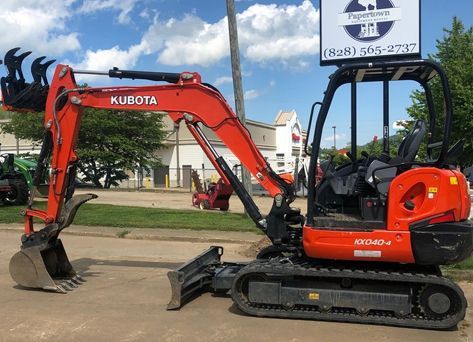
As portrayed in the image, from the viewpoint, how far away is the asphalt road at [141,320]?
521cm

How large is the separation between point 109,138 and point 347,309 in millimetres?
31906

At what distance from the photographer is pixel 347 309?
5.69 m

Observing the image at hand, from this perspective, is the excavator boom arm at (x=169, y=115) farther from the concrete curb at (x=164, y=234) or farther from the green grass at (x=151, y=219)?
the green grass at (x=151, y=219)

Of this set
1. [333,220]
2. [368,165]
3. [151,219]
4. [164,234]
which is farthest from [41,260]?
[151,219]

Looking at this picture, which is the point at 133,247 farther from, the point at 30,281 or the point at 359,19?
the point at 359,19

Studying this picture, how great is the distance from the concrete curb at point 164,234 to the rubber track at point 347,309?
5.39m

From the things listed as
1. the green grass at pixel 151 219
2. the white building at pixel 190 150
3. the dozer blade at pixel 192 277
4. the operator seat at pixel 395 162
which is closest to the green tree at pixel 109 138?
the white building at pixel 190 150

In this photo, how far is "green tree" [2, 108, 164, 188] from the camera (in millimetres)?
35719

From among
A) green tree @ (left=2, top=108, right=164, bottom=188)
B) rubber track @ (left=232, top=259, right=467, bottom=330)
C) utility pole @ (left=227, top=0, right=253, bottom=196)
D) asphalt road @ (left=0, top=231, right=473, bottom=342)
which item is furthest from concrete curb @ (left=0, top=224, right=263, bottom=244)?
green tree @ (left=2, top=108, right=164, bottom=188)

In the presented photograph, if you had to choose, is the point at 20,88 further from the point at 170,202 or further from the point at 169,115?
the point at 170,202

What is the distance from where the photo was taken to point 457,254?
17.5 ft

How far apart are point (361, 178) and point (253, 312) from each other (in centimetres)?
191

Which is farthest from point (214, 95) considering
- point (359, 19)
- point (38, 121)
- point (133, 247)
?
point (38, 121)

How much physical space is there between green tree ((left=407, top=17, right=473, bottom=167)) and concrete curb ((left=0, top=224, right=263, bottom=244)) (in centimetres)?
1499
